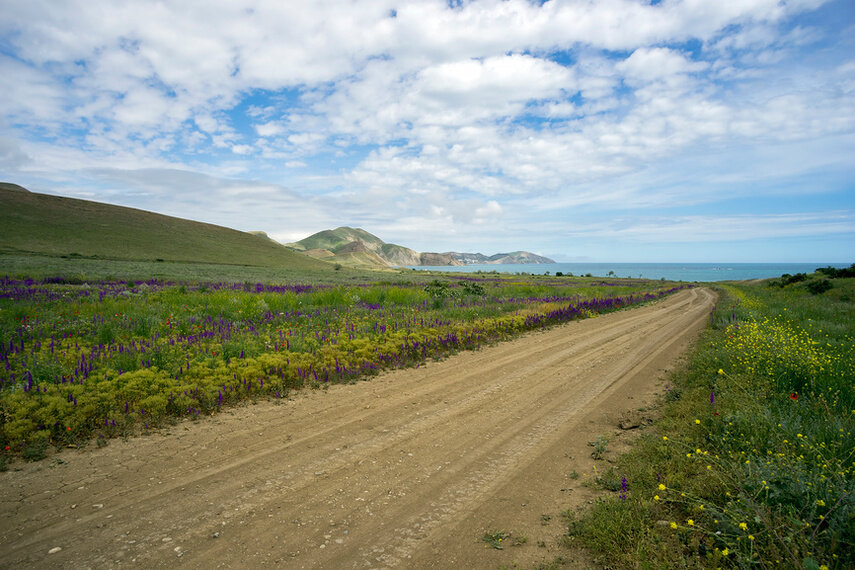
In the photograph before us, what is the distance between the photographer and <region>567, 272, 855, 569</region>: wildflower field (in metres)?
2.85

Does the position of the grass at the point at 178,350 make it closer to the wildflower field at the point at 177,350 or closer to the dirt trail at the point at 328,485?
the wildflower field at the point at 177,350

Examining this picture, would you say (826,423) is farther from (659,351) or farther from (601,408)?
(659,351)

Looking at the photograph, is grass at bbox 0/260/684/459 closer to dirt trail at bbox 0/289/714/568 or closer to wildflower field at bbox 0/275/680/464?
wildflower field at bbox 0/275/680/464

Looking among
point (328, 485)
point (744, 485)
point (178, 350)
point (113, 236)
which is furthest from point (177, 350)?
point (113, 236)

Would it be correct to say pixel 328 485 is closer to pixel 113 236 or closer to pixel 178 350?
pixel 178 350

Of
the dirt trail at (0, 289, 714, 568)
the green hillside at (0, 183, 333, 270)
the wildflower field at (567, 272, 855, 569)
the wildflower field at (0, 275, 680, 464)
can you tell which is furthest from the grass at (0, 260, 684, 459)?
the green hillside at (0, 183, 333, 270)

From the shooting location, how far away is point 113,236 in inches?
2945

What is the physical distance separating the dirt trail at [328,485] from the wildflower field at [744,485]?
0.60m

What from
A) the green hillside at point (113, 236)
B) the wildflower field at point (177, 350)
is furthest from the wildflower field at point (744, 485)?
the green hillside at point (113, 236)

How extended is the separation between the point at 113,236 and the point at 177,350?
8864cm

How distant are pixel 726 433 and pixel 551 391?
347 cm

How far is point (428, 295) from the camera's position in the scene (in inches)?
834

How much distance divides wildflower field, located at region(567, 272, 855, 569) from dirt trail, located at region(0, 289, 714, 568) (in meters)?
0.60

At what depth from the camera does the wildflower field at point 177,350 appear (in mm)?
5531
